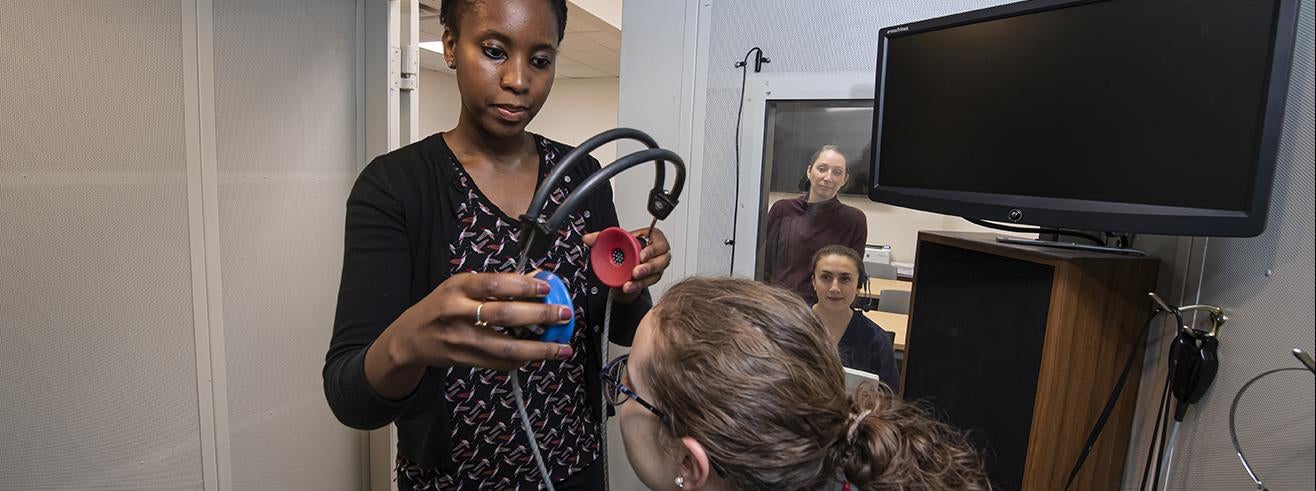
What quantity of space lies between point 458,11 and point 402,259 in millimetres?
396

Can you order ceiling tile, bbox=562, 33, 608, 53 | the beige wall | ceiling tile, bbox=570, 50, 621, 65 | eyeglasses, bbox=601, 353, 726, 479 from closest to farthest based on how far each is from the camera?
eyeglasses, bbox=601, 353, 726, 479
ceiling tile, bbox=562, 33, 608, 53
ceiling tile, bbox=570, 50, 621, 65
the beige wall

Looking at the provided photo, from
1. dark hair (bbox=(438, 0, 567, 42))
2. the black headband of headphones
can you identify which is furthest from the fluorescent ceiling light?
the black headband of headphones

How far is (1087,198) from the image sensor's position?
918 mm

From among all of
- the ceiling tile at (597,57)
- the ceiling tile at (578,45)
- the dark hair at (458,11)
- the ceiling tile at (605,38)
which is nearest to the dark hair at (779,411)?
the dark hair at (458,11)

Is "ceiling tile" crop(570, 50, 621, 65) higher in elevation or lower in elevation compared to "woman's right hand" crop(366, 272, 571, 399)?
higher

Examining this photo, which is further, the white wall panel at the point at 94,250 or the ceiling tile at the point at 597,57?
the ceiling tile at the point at 597,57

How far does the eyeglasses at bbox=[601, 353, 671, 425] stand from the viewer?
2.90 ft

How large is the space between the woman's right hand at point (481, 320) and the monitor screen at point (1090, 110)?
2.61 ft

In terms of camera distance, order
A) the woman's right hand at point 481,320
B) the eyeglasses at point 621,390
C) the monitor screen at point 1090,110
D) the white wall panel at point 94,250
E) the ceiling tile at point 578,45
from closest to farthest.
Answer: the woman's right hand at point 481,320
the monitor screen at point 1090,110
the eyeglasses at point 621,390
the white wall panel at point 94,250
the ceiling tile at point 578,45

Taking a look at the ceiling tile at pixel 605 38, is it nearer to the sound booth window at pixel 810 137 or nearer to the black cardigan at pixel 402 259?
the sound booth window at pixel 810 137

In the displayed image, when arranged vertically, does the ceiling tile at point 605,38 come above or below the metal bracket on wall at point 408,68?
above

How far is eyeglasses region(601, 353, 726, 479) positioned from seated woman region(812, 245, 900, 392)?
0.76 m

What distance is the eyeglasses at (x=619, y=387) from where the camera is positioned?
885 mm

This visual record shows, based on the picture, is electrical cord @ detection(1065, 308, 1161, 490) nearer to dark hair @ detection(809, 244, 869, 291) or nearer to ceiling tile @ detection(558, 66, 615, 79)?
dark hair @ detection(809, 244, 869, 291)
